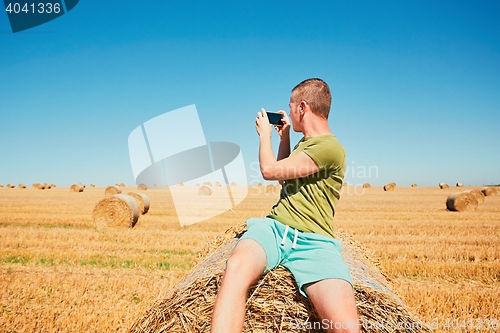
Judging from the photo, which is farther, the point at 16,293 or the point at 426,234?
the point at 426,234

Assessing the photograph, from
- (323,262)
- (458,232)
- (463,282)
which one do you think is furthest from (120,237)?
(458,232)

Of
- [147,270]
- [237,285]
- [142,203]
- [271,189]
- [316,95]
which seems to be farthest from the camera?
[271,189]

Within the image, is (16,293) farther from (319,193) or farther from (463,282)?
(463,282)

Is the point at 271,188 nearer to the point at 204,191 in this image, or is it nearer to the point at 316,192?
the point at 204,191

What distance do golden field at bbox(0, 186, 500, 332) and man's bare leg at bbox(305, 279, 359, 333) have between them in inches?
94.7

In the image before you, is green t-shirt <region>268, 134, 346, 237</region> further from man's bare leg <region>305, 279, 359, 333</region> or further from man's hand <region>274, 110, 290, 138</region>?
man's bare leg <region>305, 279, 359, 333</region>

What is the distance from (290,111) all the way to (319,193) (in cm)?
68

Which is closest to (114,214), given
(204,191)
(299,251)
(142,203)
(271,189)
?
(142,203)

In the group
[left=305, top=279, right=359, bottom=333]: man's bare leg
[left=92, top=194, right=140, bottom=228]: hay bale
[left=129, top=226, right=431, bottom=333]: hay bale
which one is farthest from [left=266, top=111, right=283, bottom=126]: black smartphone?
[left=92, top=194, right=140, bottom=228]: hay bale

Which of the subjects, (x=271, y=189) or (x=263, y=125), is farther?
(x=271, y=189)

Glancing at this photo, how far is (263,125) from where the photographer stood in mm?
2781

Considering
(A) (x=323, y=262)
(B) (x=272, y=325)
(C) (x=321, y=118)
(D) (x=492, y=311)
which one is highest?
(C) (x=321, y=118)

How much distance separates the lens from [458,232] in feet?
35.7

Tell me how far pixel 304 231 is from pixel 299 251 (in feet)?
0.46
